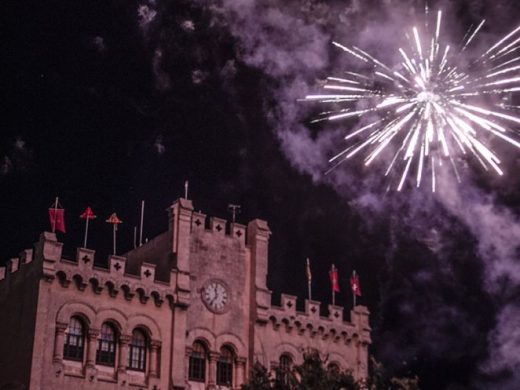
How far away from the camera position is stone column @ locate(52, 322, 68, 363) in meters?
53.6

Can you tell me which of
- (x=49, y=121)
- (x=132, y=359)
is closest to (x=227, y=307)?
(x=132, y=359)

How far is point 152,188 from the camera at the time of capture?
8200 cm

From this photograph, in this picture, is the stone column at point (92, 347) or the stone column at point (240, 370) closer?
the stone column at point (92, 347)

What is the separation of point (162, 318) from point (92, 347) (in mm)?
4889

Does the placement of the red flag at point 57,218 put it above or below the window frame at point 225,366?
above

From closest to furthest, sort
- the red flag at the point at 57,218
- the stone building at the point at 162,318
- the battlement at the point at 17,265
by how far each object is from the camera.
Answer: the stone building at the point at 162,318, the battlement at the point at 17,265, the red flag at the point at 57,218

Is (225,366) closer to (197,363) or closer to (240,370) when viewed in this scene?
(240,370)

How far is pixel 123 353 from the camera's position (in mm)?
56094

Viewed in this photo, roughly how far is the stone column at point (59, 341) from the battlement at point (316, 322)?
527 inches

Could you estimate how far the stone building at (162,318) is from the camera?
54.1 metres

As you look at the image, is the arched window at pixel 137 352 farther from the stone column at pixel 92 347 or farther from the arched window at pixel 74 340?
the arched window at pixel 74 340

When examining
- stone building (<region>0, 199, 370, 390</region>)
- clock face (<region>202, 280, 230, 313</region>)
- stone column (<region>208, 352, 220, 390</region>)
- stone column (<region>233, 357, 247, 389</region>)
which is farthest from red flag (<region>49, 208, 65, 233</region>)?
stone column (<region>233, 357, 247, 389</region>)

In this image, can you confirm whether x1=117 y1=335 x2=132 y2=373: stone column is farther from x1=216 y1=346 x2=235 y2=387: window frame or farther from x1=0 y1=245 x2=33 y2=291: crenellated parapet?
x1=0 y1=245 x2=33 y2=291: crenellated parapet

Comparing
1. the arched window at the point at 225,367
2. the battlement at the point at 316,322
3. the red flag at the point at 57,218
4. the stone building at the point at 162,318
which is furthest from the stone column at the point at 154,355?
the red flag at the point at 57,218
